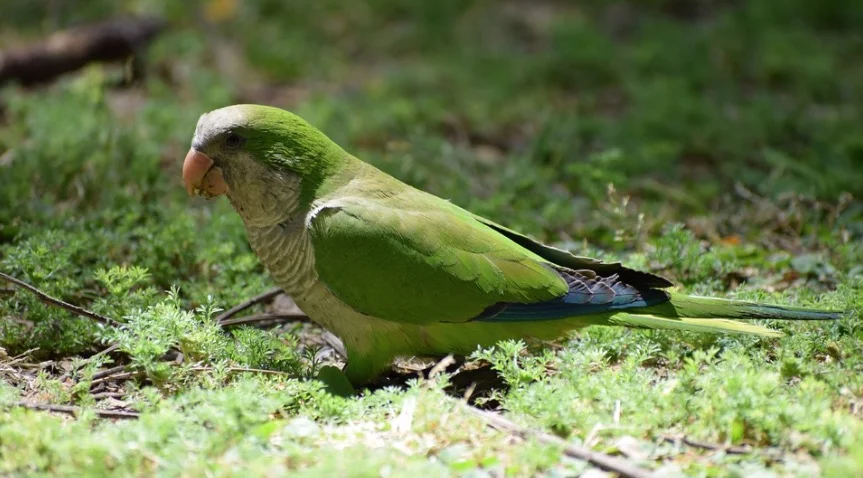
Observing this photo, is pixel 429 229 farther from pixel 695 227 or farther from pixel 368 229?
pixel 695 227

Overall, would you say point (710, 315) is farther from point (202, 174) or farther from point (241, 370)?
point (202, 174)

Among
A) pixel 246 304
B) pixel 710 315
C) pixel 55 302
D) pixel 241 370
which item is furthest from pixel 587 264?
pixel 55 302

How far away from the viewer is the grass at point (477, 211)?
2920 millimetres

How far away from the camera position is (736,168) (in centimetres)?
599

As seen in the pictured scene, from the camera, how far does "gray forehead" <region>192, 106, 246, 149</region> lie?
375 cm

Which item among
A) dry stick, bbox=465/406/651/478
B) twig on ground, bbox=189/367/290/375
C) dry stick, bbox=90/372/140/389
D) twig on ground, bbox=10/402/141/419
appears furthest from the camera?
dry stick, bbox=90/372/140/389

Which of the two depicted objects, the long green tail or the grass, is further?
the long green tail

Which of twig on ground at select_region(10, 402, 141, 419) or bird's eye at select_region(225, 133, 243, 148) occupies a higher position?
bird's eye at select_region(225, 133, 243, 148)

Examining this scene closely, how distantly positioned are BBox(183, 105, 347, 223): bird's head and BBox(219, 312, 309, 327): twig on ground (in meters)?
0.55

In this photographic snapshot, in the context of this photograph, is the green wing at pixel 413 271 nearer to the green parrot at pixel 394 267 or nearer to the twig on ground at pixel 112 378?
the green parrot at pixel 394 267

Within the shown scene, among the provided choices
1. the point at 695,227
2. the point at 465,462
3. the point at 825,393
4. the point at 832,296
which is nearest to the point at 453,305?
the point at 465,462

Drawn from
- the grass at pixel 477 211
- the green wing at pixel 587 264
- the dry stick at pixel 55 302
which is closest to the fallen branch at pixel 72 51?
the grass at pixel 477 211

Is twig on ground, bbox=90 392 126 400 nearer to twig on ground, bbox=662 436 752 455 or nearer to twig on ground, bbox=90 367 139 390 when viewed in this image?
twig on ground, bbox=90 367 139 390

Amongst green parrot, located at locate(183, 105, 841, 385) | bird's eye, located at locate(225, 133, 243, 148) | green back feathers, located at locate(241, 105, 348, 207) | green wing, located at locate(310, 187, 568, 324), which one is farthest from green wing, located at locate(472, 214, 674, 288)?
bird's eye, located at locate(225, 133, 243, 148)
